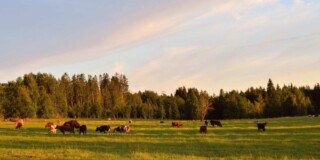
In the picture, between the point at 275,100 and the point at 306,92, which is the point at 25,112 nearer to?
the point at 275,100

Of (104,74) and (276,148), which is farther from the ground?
(104,74)

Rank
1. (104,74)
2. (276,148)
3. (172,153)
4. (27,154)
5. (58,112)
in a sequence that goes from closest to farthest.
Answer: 1. (27,154)
2. (172,153)
3. (276,148)
4. (58,112)
5. (104,74)

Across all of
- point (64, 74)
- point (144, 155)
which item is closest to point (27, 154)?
point (144, 155)

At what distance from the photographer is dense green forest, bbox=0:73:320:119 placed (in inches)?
4887

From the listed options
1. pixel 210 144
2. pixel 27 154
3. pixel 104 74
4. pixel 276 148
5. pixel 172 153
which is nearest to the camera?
pixel 27 154

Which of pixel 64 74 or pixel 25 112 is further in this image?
pixel 64 74

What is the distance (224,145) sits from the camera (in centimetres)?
3114

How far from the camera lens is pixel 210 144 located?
32000mm

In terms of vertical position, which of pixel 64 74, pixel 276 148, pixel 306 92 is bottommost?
pixel 276 148

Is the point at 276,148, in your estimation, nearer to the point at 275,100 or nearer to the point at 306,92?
the point at 275,100

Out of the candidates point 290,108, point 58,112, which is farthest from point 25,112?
point 290,108

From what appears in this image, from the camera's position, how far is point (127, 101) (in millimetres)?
177375

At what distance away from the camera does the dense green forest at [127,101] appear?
407 feet

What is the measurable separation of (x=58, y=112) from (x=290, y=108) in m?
88.3
